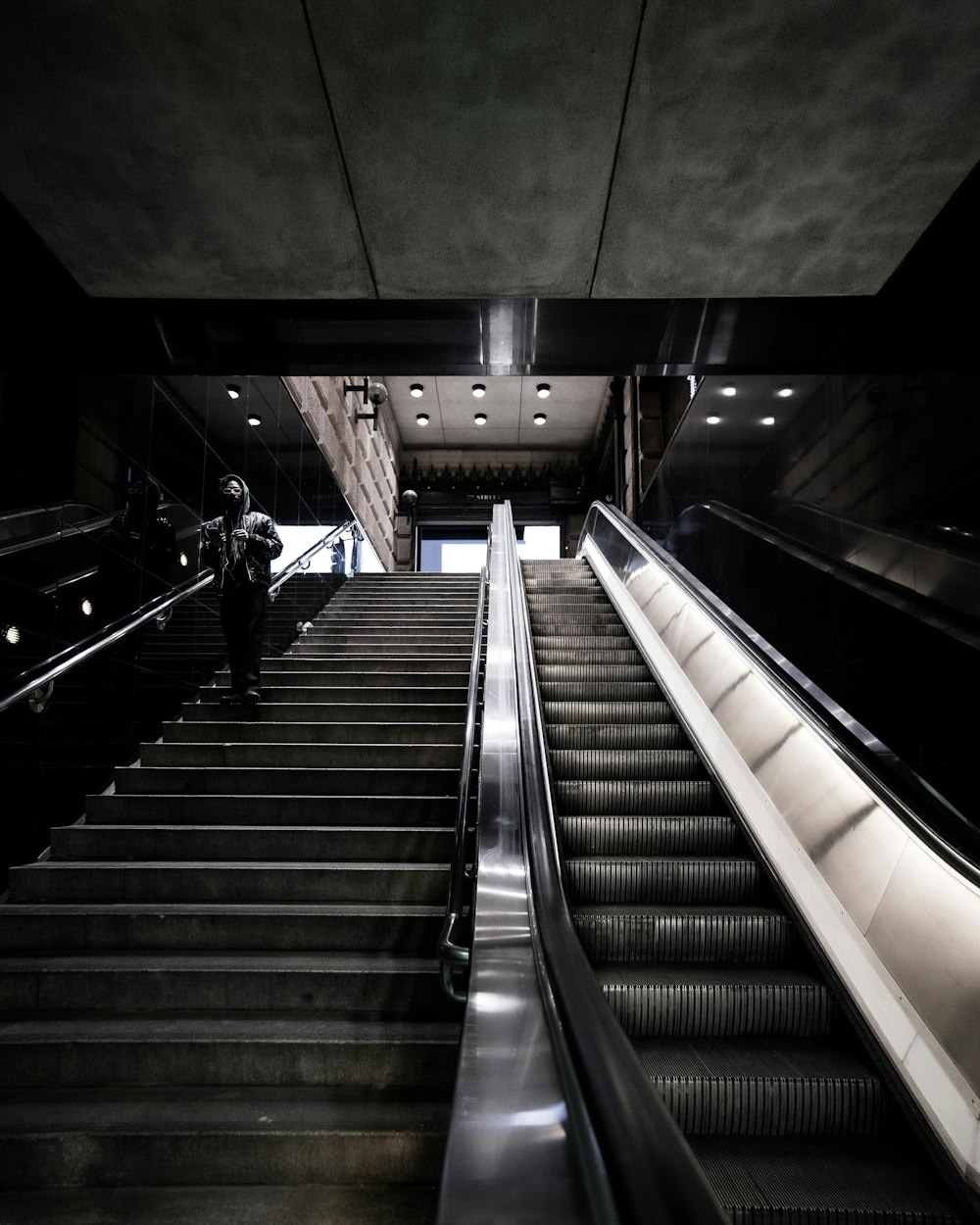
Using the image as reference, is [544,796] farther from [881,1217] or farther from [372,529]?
[372,529]

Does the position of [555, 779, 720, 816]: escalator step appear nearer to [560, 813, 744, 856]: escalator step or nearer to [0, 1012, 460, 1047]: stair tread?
[560, 813, 744, 856]: escalator step

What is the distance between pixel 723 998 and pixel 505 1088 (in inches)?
59.6

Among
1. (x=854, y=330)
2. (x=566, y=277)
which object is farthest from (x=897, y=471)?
(x=566, y=277)

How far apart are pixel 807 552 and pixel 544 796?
2865 mm

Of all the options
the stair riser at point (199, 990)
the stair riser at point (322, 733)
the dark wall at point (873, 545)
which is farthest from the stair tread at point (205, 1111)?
the dark wall at point (873, 545)

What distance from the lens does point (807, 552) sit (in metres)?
4.82

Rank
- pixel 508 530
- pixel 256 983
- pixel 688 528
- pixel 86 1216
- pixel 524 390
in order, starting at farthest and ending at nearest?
pixel 524 390, pixel 508 530, pixel 688 528, pixel 256 983, pixel 86 1216

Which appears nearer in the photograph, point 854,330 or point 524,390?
point 854,330

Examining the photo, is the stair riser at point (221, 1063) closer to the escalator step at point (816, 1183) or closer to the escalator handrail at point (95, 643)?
the escalator step at point (816, 1183)

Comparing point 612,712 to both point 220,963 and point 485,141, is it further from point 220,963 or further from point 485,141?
point 485,141

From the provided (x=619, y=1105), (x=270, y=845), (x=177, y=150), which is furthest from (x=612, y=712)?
(x=619, y=1105)

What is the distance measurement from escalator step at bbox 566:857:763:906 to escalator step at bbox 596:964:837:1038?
60 centimetres

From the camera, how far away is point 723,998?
243 centimetres

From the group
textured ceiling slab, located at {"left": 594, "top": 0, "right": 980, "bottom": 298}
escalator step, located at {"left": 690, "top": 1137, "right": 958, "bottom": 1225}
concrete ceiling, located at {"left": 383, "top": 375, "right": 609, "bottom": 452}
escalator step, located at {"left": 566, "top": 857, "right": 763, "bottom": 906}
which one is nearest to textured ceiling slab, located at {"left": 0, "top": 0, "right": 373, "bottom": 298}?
textured ceiling slab, located at {"left": 594, "top": 0, "right": 980, "bottom": 298}
